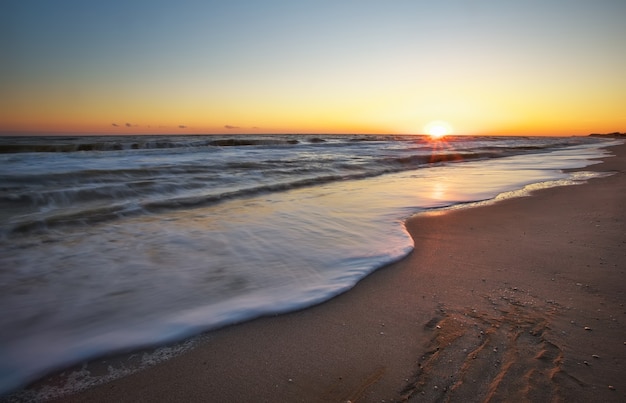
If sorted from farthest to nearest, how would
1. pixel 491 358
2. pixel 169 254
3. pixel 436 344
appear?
Answer: pixel 169 254
pixel 436 344
pixel 491 358

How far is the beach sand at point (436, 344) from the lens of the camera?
1.67 meters

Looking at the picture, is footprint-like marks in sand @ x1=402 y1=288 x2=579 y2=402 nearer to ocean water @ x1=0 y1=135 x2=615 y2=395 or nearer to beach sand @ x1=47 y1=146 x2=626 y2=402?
beach sand @ x1=47 y1=146 x2=626 y2=402

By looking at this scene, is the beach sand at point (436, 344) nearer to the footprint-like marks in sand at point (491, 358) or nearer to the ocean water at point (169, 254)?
the footprint-like marks in sand at point (491, 358)

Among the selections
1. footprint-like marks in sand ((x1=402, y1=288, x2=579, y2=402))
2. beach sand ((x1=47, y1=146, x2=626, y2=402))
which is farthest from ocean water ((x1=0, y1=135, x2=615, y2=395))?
footprint-like marks in sand ((x1=402, y1=288, x2=579, y2=402))

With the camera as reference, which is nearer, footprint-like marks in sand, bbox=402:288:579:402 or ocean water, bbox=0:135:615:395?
footprint-like marks in sand, bbox=402:288:579:402

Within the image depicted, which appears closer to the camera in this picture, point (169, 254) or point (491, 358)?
point (491, 358)

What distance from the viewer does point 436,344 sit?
6.59 feet

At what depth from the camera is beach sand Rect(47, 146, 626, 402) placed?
1.67 meters

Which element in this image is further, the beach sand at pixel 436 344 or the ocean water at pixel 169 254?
the ocean water at pixel 169 254

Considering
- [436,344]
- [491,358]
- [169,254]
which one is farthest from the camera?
[169,254]

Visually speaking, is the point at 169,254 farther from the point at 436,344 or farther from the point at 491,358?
the point at 491,358

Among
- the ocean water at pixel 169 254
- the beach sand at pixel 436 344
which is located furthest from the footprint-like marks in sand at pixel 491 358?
the ocean water at pixel 169 254

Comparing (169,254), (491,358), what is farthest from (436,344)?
(169,254)

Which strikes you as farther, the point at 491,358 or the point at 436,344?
the point at 436,344
